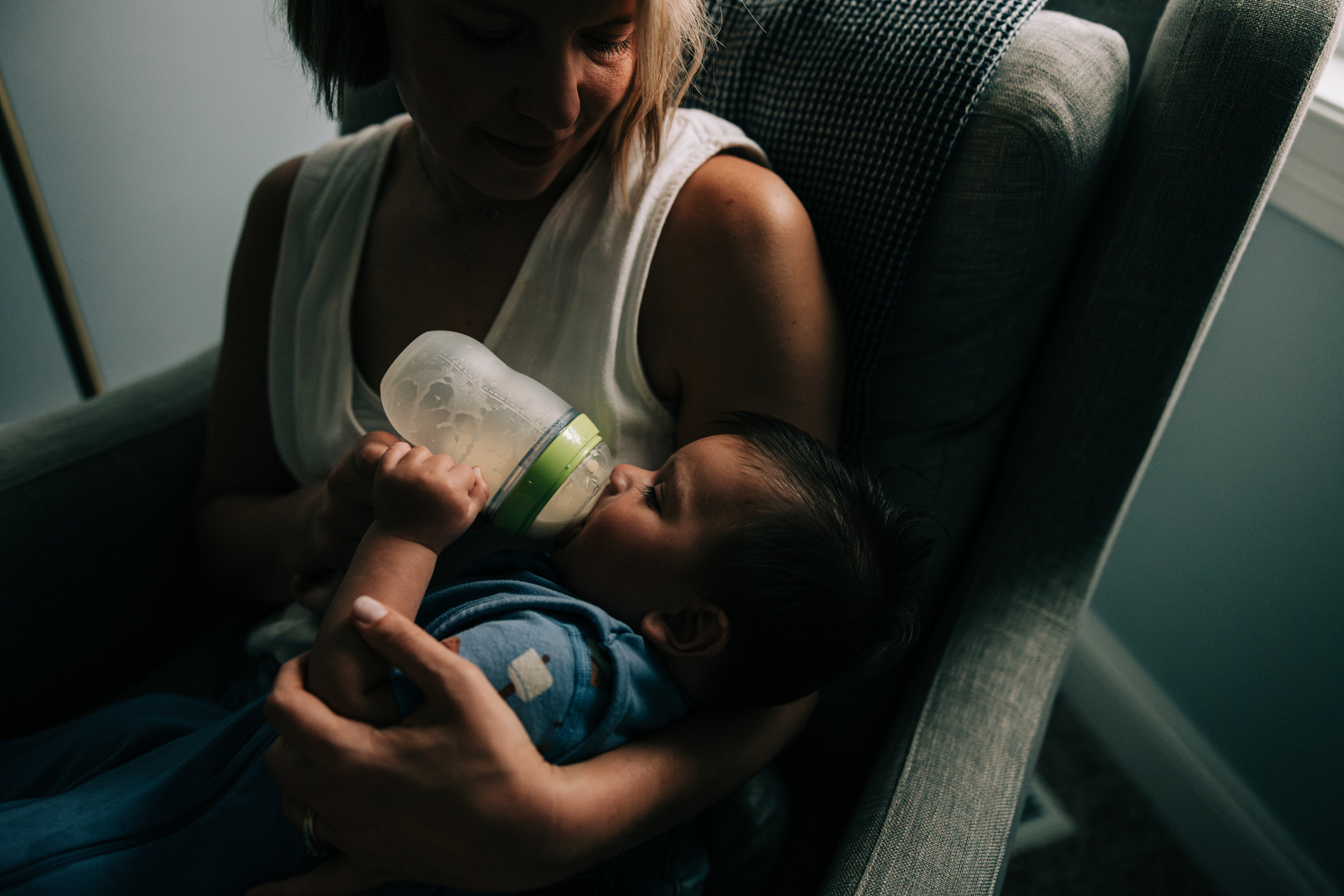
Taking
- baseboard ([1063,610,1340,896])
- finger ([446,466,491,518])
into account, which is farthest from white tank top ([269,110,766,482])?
baseboard ([1063,610,1340,896])

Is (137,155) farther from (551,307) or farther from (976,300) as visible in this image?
(976,300)

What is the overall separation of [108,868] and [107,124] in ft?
5.07

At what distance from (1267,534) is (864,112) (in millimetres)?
1057

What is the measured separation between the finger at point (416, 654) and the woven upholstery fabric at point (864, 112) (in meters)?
0.57

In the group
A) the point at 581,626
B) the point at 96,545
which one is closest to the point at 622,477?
the point at 581,626

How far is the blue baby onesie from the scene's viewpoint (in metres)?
0.73

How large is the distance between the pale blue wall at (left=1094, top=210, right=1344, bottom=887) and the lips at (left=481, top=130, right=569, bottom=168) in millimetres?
1184

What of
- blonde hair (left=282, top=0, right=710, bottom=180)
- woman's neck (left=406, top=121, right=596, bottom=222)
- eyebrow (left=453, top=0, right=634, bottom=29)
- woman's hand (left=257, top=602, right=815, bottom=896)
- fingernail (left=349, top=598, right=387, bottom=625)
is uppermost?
eyebrow (left=453, top=0, right=634, bottom=29)

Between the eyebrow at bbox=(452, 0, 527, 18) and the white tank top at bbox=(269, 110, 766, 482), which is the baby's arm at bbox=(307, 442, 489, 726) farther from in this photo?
the eyebrow at bbox=(452, 0, 527, 18)

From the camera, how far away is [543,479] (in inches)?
30.5

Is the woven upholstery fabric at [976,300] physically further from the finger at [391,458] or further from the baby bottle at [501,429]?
the finger at [391,458]

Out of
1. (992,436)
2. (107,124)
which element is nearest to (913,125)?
(992,436)

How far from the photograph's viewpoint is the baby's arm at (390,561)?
71 cm

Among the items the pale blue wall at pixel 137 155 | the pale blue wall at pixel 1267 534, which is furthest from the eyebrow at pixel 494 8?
the pale blue wall at pixel 1267 534
